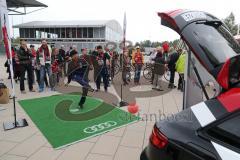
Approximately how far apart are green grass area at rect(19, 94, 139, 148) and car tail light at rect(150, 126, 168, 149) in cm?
252

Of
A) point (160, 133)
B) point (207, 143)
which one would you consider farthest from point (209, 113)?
point (160, 133)

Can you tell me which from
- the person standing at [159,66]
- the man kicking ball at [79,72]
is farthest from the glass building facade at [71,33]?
the man kicking ball at [79,72]

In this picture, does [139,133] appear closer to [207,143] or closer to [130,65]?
[207,143]

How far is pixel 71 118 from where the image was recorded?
5637 millimetres

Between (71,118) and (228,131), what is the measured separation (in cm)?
445

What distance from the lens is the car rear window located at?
164 cm

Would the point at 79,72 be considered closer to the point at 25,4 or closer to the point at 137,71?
the point at 137,71

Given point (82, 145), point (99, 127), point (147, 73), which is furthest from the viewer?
point (147, 73)

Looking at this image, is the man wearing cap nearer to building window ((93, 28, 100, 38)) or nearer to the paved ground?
the paved ground

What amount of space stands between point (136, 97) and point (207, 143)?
20.9 ft

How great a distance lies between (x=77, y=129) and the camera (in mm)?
4945

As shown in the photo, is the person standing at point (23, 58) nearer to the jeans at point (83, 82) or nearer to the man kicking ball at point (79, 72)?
the man kicking ball at point (79, 72)

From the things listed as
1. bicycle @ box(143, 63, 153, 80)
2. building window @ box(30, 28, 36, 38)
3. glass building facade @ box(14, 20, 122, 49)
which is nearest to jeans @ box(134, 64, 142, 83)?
bicycle @ box(143, 63, 153, 80)

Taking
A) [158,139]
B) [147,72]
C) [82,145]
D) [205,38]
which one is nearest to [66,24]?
[147,72]
